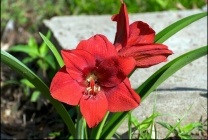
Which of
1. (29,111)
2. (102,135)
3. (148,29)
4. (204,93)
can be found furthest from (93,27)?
(148,29)

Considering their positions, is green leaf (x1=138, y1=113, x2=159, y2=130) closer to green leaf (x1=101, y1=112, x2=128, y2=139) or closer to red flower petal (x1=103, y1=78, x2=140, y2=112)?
green leaf (x1=101, y1=112, x2=128, y2=139)

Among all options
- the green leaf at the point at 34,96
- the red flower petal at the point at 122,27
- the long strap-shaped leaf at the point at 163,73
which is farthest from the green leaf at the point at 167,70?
the green leaf at the point at 34,96

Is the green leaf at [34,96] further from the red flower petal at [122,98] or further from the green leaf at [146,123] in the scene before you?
the red flower petal at [122,98]

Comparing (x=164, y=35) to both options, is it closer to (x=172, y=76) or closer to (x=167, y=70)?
(x=167, y=70)

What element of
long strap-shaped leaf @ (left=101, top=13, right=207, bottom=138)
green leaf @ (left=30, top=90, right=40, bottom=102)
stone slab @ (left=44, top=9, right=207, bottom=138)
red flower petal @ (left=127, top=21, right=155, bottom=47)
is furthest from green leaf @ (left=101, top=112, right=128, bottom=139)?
green leaf @ (left=30, top=90, right=40, bottom=102)

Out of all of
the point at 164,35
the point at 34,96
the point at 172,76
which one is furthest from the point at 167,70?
the point at 34,96

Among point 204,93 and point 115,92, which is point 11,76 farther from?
point 115,92
